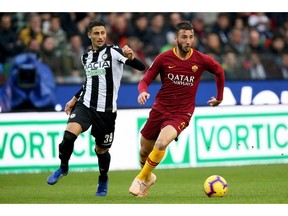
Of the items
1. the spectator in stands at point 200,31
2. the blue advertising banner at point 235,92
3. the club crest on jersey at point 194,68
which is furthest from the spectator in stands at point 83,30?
the club crest on jersey at point 194,68

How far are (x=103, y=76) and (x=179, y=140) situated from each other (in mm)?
5019

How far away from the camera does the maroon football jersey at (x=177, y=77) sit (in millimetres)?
10156

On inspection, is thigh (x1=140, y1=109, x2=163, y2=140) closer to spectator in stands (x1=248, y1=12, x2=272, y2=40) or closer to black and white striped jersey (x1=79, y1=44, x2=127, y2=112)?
black and white striped jersey (x1=79, y1=44, x2=127, y2=112)

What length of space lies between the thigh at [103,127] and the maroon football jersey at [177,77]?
0.63m

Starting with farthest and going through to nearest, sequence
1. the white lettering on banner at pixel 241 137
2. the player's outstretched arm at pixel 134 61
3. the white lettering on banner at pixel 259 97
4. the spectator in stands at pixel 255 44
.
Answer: the spectator in stands at pixel 255 44 < the white lettering on banner at pixel 259 97 < the white lettering on banner at pixel 241 137 < the player's outstretched arm at pixel 134 61

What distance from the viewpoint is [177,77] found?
10.2m

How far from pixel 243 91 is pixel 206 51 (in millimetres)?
1724

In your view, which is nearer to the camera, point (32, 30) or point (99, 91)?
point (99, 91)

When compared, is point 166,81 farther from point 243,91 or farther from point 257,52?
point 257,52

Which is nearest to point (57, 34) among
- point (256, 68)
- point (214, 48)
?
point (214, 48)

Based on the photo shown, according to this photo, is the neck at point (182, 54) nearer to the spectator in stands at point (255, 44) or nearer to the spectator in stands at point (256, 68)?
the spectator in stands at point (256, 68)

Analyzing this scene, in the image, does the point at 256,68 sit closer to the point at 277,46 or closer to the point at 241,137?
the point at 277,46

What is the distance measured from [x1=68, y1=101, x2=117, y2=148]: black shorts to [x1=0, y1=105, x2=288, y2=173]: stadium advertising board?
4.46 m

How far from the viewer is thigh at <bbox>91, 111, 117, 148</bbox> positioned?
10266 millimetres
